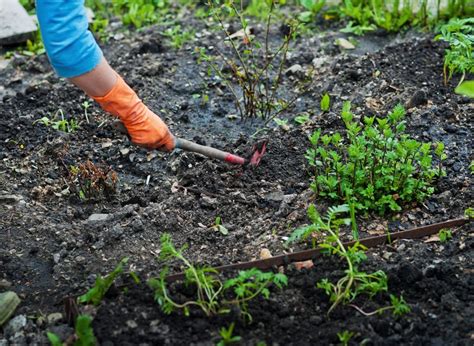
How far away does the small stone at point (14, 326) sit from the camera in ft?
11.4

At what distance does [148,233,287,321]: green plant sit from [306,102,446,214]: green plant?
0.79 metres

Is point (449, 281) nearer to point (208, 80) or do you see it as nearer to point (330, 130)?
point (330, 130)

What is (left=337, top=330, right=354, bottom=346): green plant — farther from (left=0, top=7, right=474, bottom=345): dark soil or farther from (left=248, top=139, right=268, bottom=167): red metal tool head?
(left=248, top=139, right=268, bottom=167): red metal tool head

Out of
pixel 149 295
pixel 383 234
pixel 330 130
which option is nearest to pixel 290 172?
pixel 330 130

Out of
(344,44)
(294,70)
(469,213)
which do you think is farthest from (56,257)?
(344,44)

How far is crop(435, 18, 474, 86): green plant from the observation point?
4711 millimetres

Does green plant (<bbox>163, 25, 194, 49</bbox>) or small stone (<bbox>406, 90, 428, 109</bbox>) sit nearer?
small stone (<bbox>406, 90, 428, 109</bbox>)

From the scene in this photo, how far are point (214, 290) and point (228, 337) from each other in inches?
16.5

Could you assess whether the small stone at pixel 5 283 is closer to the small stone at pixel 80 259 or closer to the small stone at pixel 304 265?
the small stone at pixel 80 259

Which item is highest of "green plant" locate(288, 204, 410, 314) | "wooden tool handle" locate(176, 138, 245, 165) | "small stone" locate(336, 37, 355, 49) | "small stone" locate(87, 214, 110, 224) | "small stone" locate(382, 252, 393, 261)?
"wooden tool handle" locate(176, 138, 245, 165)

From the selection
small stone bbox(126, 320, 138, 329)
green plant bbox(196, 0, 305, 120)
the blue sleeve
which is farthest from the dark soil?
the blue sleeve

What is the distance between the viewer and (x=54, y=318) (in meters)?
3.48

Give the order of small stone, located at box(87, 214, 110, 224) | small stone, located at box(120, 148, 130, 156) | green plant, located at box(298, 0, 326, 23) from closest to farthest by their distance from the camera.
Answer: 1. small stone, located at box(87, 214, 110, 224)
2. small stone, located at box(120, 148, 130, 156)
3. green plant, located at box(298, 0, 326, 23)

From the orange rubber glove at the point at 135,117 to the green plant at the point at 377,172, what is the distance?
2.57 feet
